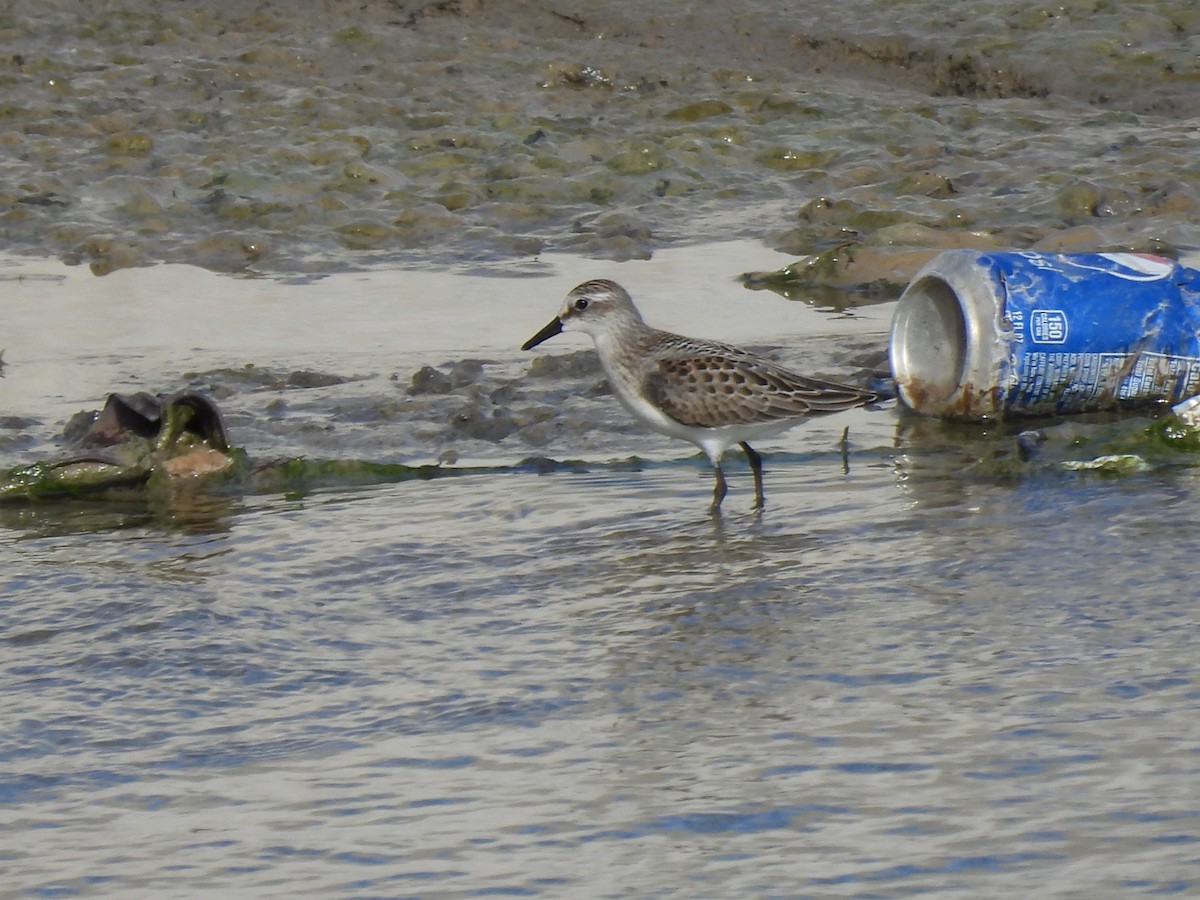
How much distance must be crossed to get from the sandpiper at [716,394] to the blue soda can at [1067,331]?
1.51ft

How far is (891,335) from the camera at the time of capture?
639cm

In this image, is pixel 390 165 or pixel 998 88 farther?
pixel 998 88

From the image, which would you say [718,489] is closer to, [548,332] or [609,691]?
[548,332]

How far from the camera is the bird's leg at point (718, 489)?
5595 mm

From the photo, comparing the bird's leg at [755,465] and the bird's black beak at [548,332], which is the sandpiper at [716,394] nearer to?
the bird's leg at [755,465]

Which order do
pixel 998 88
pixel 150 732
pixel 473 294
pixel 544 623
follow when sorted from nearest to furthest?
pixel 150 732 → pixel 544 623 → pixel 473 294 → pixel 998 88

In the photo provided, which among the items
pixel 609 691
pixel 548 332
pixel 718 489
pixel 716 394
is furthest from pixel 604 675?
pixel 548 332

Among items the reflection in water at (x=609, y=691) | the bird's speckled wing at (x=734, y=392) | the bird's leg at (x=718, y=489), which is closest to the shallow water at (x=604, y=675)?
the reflection in water at (x=609, y=691)

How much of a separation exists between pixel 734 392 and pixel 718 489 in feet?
1.00

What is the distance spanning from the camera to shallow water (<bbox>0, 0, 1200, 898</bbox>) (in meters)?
3.32

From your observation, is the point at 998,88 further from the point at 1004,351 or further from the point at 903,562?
the point at 903,562

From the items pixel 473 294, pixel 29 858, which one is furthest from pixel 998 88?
pixel 29 858

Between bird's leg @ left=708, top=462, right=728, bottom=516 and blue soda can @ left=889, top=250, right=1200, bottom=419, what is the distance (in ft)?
2.96

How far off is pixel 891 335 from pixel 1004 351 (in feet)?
1.65
